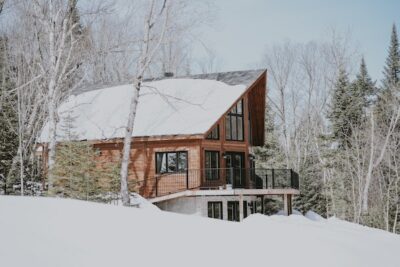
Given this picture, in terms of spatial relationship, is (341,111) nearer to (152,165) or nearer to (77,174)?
(152,165)

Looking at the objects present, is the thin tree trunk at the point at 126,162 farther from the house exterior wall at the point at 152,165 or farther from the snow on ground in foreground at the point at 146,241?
the snow on ground in foreground at the point at 146,241

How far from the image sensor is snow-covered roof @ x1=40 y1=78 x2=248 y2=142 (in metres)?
23.2

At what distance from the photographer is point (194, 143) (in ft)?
75.0

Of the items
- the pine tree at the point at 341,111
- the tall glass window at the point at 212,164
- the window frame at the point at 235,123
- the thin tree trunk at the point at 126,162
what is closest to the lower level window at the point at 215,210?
the tall glass window at the point at 212,164

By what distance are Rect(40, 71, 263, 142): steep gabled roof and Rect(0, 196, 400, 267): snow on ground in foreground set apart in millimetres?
10279

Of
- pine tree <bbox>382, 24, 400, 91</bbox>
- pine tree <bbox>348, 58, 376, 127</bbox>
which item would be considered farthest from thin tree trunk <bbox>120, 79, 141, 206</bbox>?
pine tree <bbox>382, 24, 400, 91</bbox>

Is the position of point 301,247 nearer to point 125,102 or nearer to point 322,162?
point 125,102

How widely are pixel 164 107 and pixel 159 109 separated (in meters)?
0.27

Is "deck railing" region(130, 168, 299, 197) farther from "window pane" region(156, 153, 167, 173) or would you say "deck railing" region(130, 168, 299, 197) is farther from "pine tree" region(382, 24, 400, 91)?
"pine tree" region(382, 24, 400, 91)

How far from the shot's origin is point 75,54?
26.3 m

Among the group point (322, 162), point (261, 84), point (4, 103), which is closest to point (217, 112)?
point (261, 84)

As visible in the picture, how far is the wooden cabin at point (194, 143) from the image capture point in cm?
→ 2245

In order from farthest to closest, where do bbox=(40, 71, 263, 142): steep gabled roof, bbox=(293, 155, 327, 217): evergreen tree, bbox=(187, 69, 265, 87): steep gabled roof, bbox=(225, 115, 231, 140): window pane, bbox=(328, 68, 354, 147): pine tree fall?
1. bbox=(328, 68, 354, 147): pine tree
2. bbox=(293, 155, 327, 217): evergreen tree
3. bbox=(187, 69, 265, 87): steep gabled roof
4. bbox=(225, 115, 231, 140): window pane
5. bbox=(40, 71, 263, 142): steep gabled roof

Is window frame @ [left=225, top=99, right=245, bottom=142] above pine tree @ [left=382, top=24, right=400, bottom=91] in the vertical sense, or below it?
below
